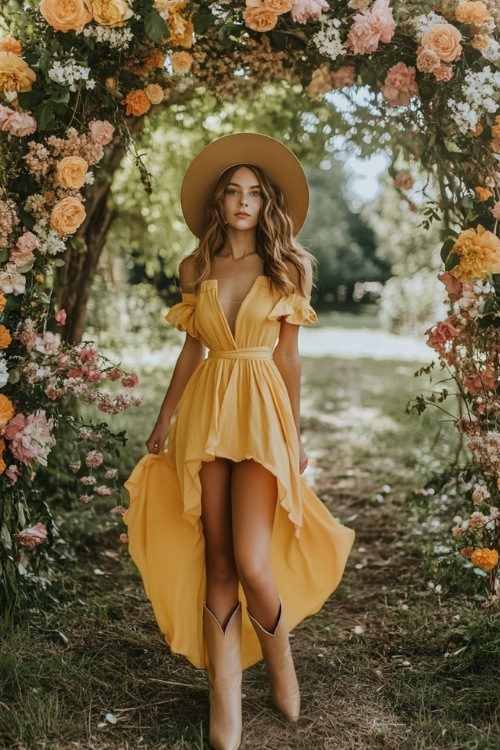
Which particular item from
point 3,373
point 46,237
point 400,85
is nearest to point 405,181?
point 400,85

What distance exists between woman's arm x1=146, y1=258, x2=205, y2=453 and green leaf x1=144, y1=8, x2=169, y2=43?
86 centimetres

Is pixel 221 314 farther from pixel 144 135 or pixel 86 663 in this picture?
pixel 144 135

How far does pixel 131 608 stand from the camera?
3.60 m

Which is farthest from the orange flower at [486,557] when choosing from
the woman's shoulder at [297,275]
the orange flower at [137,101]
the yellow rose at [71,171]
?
the orange flower at [137,101]

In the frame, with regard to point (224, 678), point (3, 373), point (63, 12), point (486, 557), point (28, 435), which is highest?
point (63, 12)

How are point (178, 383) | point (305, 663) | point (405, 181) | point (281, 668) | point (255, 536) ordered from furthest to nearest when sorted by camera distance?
1. point (405, 181)
2. point (305, 663)
3. point (178, 383)
4. point (281, 668)
5. point (255, 536)

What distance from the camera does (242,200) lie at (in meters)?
2.82

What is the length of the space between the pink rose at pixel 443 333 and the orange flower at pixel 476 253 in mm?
209

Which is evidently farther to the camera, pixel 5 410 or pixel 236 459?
pixel 5 410

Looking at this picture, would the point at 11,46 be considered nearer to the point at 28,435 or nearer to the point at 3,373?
the point at 3,373

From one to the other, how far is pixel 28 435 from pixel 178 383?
648 millimetres

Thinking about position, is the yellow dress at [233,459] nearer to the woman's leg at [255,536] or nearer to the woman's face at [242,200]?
the woman's leg at [255,536]

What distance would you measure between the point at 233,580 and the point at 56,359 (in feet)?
3.75

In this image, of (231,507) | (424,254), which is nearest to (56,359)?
(231,507)
